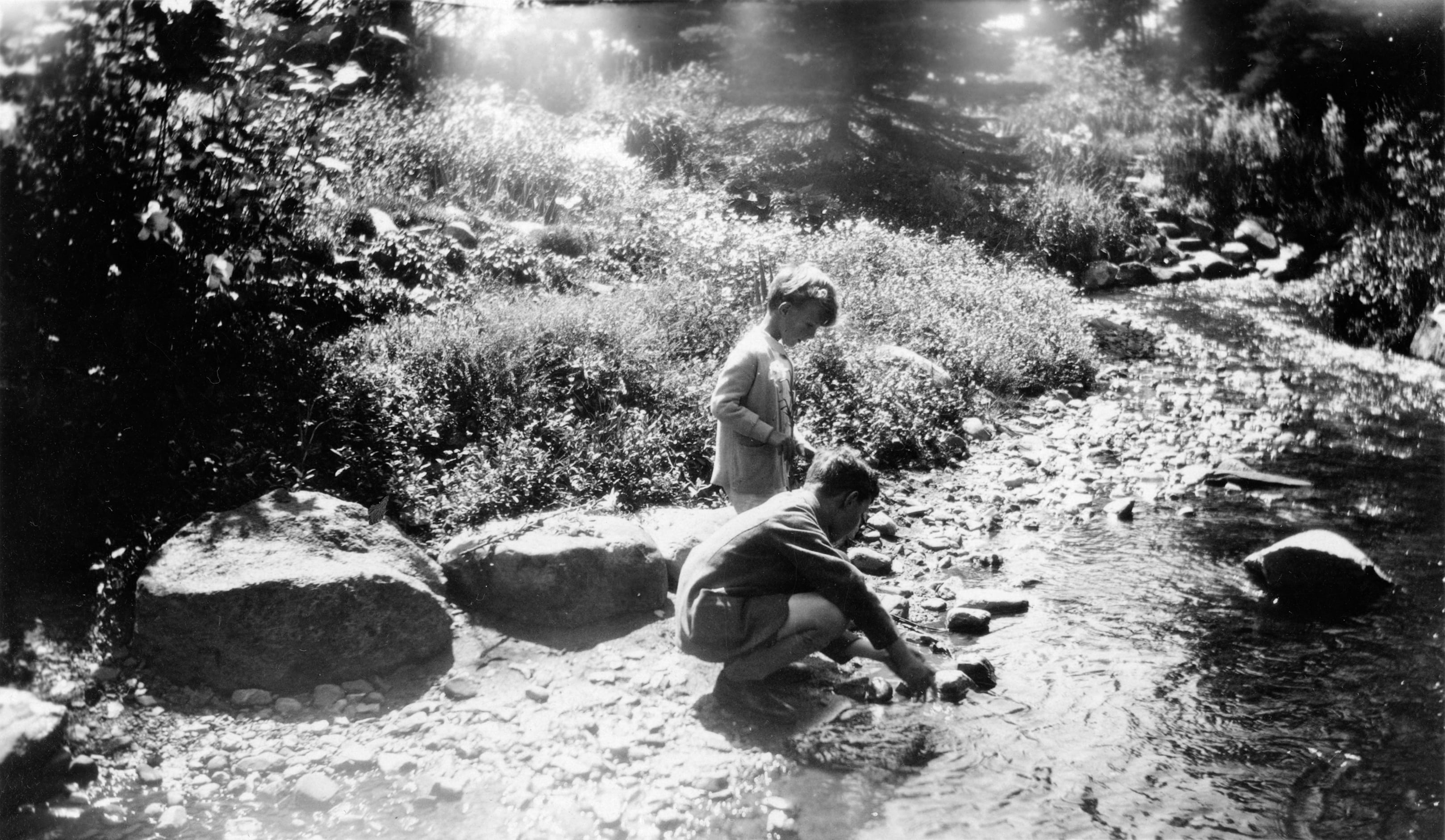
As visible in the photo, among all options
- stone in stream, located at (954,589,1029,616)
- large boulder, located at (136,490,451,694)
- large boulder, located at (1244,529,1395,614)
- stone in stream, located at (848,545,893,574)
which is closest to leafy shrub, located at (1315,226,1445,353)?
large boulder, located at (1244,529,1395,614)

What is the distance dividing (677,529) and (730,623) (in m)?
1.71

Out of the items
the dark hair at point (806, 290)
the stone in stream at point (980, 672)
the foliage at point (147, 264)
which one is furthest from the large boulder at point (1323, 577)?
the foliage at point (147, 264)

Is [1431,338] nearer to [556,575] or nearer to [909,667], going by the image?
[909,667]

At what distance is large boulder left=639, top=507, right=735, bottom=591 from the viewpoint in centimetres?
559

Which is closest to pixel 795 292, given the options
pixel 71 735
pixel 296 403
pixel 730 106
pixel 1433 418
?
pixel 296 403

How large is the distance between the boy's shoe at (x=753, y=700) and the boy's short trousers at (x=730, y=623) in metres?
0.31

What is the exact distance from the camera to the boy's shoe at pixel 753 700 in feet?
14.2

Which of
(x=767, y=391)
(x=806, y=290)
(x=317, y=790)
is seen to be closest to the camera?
(x=317, y=790)

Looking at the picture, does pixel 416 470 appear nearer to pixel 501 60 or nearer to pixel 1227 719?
pixel 1227 719

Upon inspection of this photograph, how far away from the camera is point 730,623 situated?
4.15 meters

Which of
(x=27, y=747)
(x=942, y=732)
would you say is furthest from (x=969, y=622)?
(x=27, y=747)

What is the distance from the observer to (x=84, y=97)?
15.5 ft

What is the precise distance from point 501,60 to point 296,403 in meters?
12.2

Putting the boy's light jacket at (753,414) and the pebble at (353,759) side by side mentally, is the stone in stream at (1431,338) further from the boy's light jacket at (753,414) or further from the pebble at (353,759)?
the pebble at (353,759)
